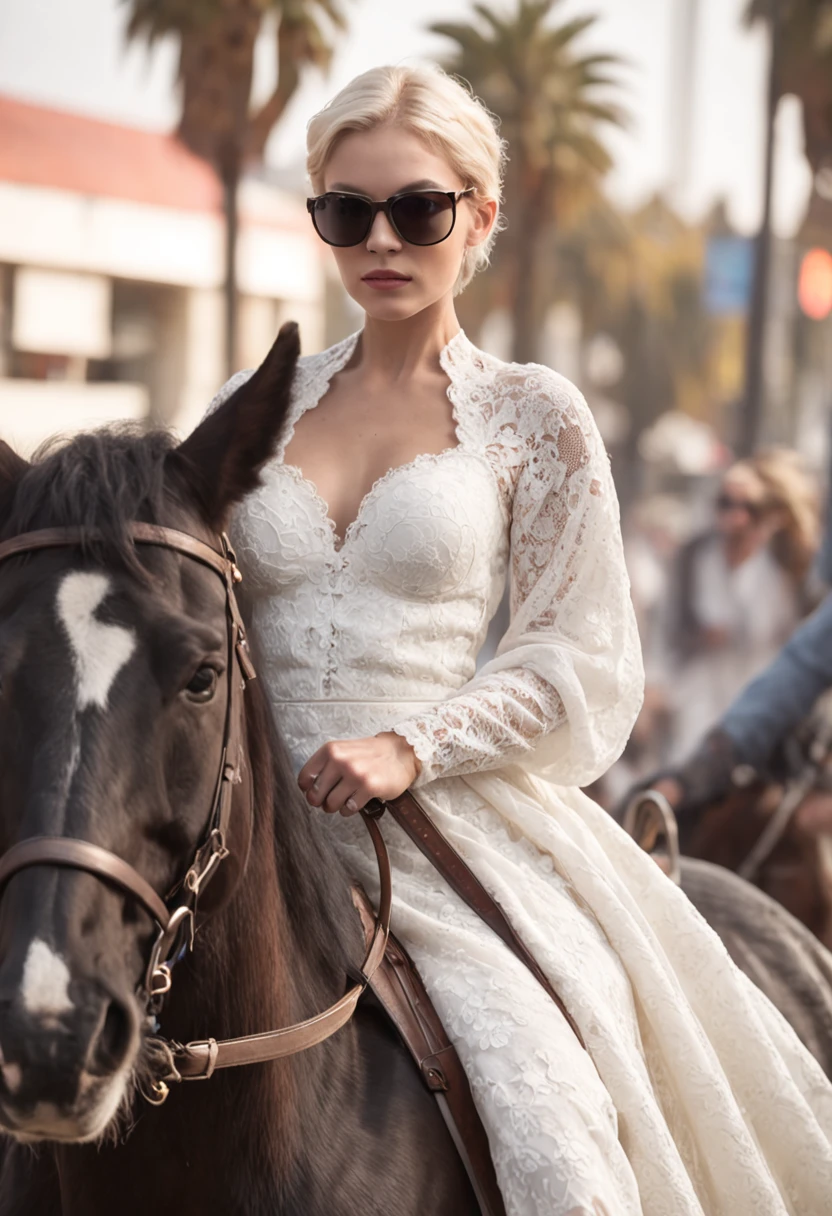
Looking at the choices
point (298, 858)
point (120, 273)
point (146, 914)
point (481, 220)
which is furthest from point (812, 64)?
point (146, 914)

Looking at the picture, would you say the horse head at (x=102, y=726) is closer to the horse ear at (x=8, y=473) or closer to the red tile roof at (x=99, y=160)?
the horse ear at (x=8, y=473)

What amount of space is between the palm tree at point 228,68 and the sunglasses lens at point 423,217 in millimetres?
9070

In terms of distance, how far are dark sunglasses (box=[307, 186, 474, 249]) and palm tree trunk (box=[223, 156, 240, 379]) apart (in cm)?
871

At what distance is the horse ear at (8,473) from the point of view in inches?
74.4

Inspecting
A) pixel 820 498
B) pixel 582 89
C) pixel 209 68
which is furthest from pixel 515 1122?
pixel 582 89

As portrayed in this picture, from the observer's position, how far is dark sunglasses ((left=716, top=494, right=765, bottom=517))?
797 cm

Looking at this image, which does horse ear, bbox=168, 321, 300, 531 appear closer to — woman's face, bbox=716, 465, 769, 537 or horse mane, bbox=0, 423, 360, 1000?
horse mane, bbox=0, 423, 360, 1000

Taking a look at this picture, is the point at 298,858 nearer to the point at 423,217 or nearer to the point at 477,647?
the point at 477,647

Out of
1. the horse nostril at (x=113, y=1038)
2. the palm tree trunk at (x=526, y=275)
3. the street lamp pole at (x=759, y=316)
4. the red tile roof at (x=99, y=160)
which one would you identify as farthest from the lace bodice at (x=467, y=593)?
the palm tree trunk at (x=526, y=275)

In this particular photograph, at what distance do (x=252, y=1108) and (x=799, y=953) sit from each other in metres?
2.03

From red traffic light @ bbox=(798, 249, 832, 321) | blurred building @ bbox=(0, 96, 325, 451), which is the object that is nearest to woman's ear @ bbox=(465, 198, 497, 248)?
blurred building @ bbox=(0, 96, 325, 451)

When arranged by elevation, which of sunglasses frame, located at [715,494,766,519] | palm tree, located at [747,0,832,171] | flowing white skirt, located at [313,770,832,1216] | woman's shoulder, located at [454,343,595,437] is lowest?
sunglasses frame, located at [715,494,766,519]

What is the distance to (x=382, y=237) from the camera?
2.47 meters

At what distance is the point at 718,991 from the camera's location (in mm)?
2594
